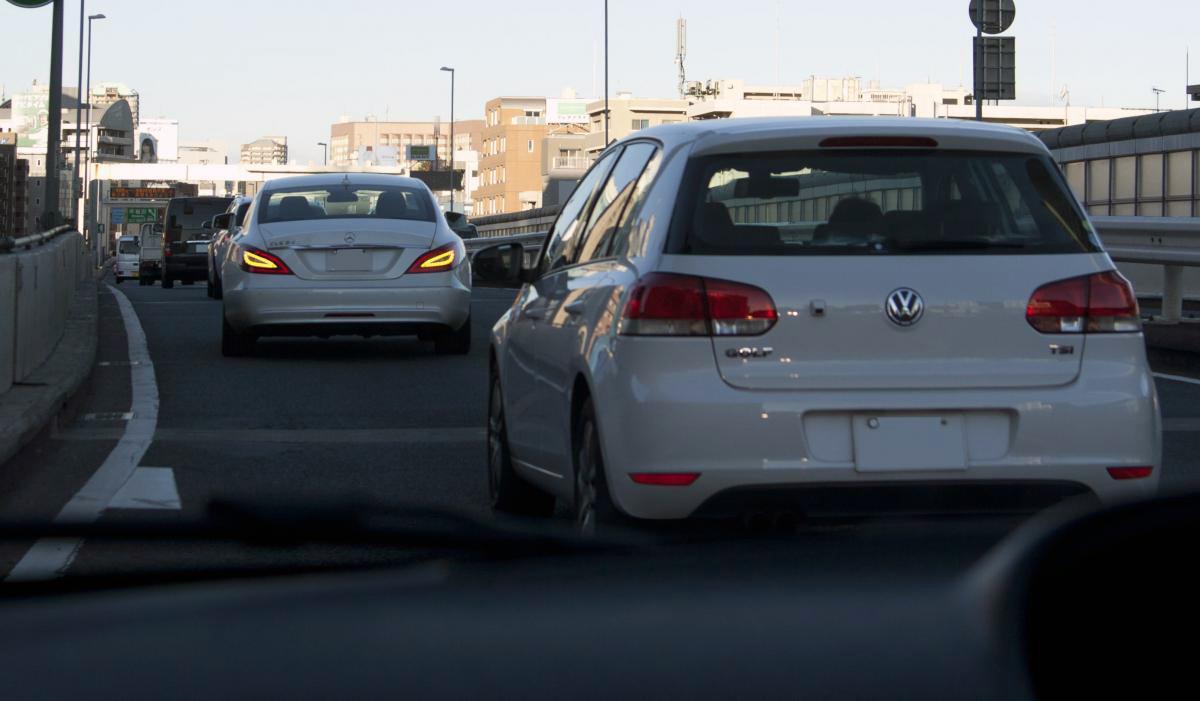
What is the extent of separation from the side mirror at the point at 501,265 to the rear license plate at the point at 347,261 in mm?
7155

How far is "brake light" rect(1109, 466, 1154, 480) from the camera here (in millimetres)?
4891

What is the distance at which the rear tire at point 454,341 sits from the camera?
47.8 feet

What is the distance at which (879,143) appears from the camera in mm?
5176

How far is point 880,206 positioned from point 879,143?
0.21 m

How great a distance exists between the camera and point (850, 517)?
186 inches

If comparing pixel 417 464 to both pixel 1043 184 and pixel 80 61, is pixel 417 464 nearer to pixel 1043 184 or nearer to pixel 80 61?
pixel 1043 184

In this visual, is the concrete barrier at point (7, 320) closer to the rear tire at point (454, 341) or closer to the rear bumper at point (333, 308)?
the rear bumper at point (333, 308)

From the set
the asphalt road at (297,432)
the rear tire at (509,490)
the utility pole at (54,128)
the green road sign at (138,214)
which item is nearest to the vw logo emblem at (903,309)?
the asphalt road at (297,432)

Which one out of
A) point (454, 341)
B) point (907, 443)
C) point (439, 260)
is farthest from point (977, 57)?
point (907, 443)

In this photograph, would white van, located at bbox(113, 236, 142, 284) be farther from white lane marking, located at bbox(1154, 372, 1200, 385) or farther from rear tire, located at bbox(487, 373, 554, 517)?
rear tire, located at bbox(487, 373, 554, 517)

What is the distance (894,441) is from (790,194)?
2.96ft

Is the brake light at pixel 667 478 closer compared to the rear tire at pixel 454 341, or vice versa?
the brake light at pixel 667 478

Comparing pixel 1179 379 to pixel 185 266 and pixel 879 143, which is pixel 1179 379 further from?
pixel 185 266

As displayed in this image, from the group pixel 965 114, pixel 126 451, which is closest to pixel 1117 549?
pixel 126 451
